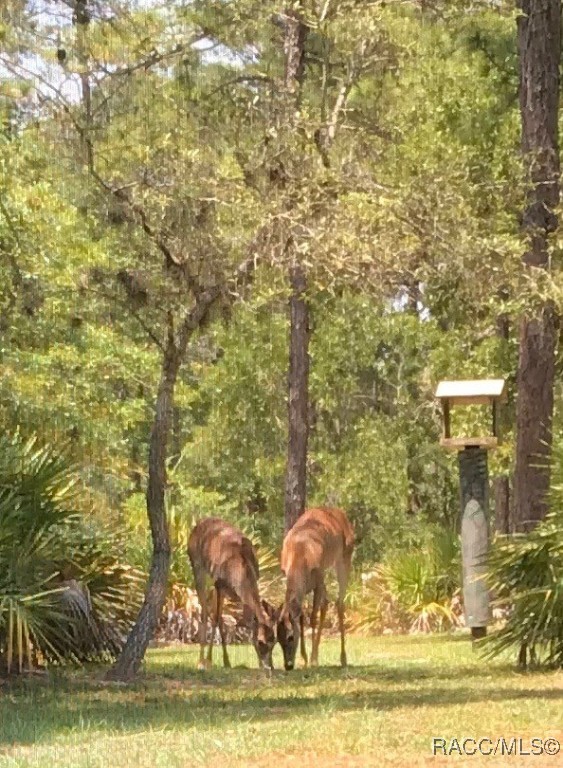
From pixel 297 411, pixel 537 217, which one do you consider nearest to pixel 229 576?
pixel 537 217

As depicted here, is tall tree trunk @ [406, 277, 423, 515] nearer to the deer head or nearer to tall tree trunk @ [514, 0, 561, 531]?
tall tree trunk @ [514, 0, 561, 531]

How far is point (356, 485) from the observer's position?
32875 millimetres

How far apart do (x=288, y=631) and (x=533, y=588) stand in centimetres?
241

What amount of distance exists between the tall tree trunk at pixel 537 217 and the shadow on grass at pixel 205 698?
3.99 metres

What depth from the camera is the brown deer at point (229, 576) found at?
568 inches

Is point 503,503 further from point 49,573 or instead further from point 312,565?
point 49,573

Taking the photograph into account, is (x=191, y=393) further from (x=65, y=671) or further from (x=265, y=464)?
(x=65, y=671)

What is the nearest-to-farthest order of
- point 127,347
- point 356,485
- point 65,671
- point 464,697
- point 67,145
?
point 464,697
point 67,145
point 65,671
point 127,347
point 356,485

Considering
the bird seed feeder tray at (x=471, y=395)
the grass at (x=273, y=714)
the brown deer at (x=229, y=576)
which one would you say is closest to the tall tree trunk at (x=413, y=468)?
the bird seed feeder tray at (x=471, y=395)

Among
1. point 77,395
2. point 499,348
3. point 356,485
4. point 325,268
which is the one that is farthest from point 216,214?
point 356,485

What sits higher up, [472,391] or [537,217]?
[537,217]

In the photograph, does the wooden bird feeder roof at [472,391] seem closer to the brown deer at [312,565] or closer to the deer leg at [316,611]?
the brown deer at [312,565]

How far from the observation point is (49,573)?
14055mm

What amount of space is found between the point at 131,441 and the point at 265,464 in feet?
9.84
